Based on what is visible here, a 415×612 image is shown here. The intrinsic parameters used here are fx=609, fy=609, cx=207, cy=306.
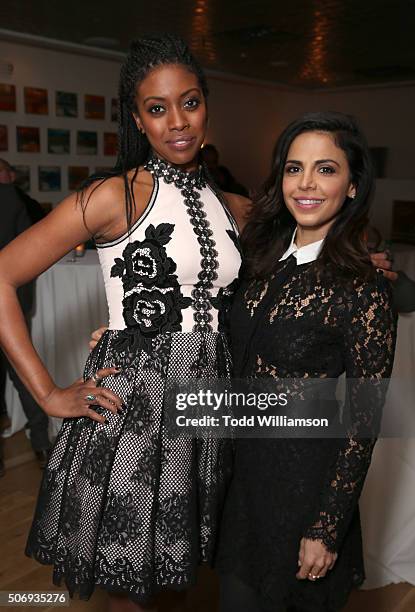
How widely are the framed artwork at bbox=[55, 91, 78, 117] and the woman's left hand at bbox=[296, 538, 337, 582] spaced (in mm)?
6348

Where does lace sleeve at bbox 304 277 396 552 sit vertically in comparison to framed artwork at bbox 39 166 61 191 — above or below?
above

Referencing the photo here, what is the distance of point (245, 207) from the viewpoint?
1.71 metres

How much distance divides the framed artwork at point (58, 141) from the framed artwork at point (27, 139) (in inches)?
6.7

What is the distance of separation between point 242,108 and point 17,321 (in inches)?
351

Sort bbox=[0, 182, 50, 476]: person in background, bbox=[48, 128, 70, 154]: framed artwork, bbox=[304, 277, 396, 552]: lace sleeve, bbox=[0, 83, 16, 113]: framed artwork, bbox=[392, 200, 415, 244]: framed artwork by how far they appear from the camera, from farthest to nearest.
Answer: bbox=[392, 200, 415, 244]: framed artwork
bbox=[48, 128, 70, 154]: framed artwork
bbox=[0, 83, 16, 113]: framed artwork
bbox=[0, 182, 50, 476]: person in background
bbox=[304, 277, 396, 552]: lace sleeve

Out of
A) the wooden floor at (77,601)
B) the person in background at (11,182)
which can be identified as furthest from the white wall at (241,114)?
the wooden floor at (77,601)

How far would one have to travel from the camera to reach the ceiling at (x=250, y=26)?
5039 mm

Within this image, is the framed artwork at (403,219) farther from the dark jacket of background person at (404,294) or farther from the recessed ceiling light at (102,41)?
the dark jacket of background person at (404,294)

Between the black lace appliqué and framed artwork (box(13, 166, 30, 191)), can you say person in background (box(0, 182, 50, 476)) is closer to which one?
the black lace appliqué

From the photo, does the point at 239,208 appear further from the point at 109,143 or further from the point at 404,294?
the point at 109,143

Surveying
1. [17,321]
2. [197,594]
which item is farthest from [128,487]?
[197,594]

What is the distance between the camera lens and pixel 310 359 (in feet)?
4.42

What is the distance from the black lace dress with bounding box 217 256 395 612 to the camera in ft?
4.20

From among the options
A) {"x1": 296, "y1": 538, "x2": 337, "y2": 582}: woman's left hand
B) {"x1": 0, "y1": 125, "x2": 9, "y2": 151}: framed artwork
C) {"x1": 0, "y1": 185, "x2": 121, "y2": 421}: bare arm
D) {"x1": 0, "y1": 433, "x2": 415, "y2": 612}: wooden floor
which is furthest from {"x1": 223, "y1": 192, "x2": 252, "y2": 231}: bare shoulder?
{"x1": 0, "y1": 125, "x2": 9, "y2": 151}: framed artwork
